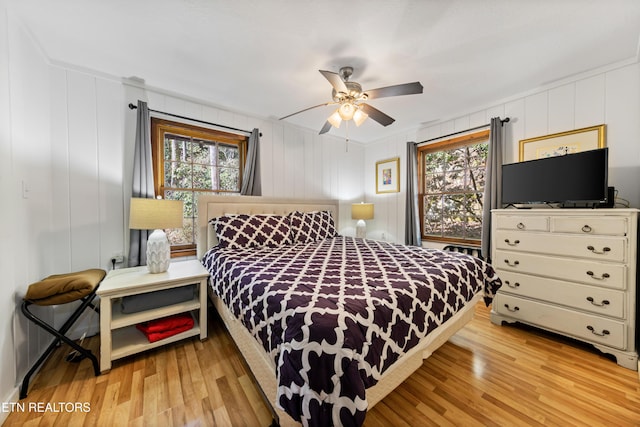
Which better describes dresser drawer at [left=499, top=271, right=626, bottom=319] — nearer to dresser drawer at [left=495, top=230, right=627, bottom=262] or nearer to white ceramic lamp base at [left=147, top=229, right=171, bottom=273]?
dresser drawer at [left=495, top=230, right=627, bottom=262]

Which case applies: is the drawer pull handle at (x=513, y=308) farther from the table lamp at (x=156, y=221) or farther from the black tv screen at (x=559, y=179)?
the table lamp at (x=156, y=221)

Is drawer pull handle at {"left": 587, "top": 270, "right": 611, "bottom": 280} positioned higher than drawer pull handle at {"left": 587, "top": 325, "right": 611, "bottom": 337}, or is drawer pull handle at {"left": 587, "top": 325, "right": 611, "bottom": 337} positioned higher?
drawer pull handle at {"left": 587, "top": 270, "right": 611, "bottom": 280}

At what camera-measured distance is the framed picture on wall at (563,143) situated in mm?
2207

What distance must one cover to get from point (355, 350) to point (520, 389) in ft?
4.68

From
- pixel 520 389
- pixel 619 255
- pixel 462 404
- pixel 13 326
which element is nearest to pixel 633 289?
pixel 619 255

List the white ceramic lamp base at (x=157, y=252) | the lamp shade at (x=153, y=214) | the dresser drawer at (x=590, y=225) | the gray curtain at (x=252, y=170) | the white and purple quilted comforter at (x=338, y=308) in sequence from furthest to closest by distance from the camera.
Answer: the gray curtain at (x=252, y=170) → the white ceramic lamp base at (x=157, y=252) → the lamp shade at (x=153, y=214) → the dresser drawer at (x=590, y=225) → the white and purple quilted comforter at (x=338, y=308)

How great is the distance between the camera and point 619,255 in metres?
1.77

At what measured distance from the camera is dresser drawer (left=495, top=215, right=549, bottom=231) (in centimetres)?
212

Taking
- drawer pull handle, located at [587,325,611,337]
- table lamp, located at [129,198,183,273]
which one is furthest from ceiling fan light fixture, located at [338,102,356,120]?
drawer pull handle, located at [587,325,611,337]

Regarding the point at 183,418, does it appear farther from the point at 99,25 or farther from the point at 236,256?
the point at 99,25

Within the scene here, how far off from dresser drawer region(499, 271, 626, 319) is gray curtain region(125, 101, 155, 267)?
11.8ft

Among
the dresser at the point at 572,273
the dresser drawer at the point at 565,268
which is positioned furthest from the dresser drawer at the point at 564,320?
the dresser drawer at the point at 565,268

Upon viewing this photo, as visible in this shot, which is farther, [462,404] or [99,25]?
[99,25]

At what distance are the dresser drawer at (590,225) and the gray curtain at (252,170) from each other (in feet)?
9.97
